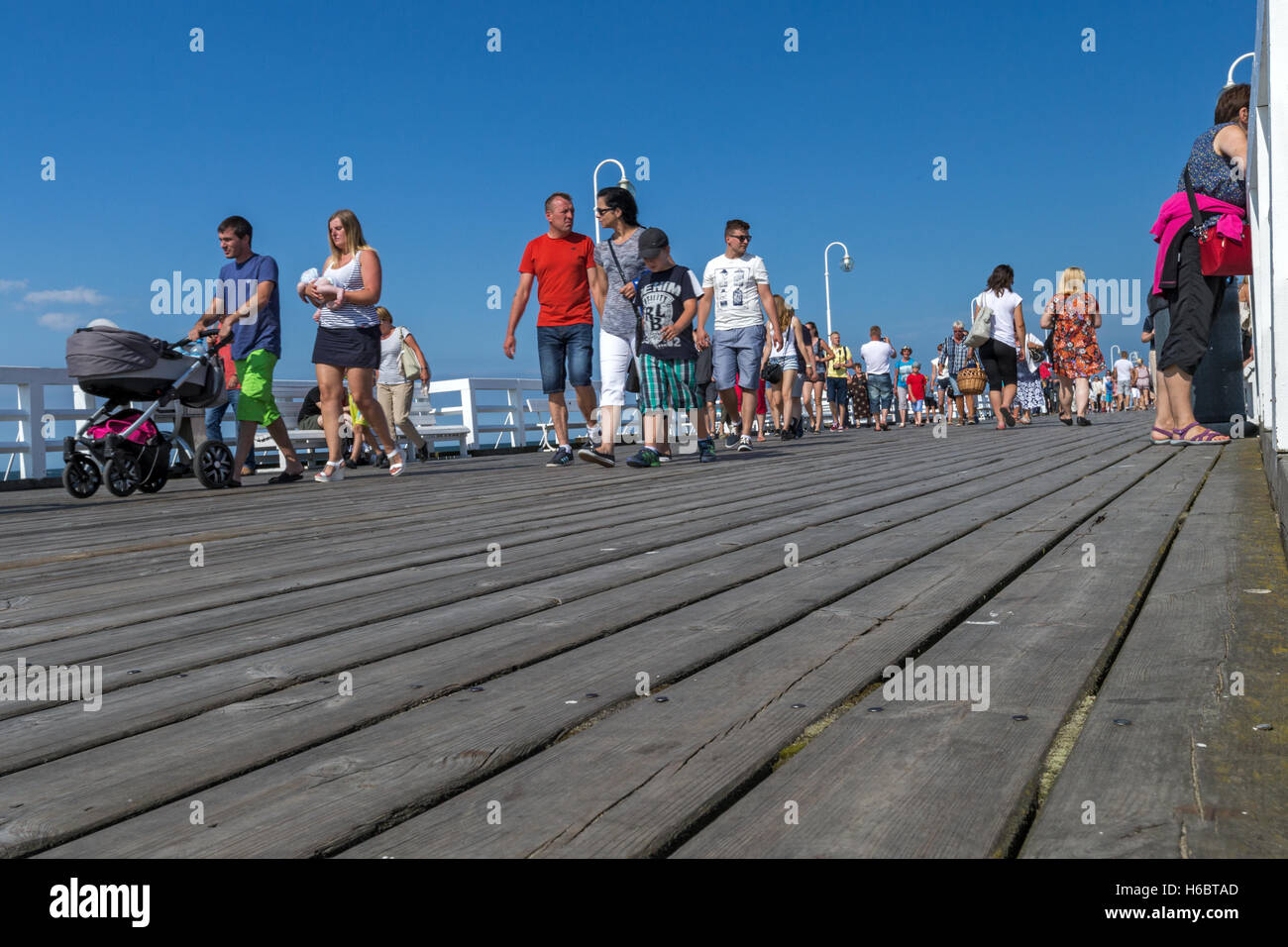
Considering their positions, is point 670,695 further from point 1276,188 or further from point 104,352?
point 104,352

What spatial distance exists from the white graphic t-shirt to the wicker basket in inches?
301

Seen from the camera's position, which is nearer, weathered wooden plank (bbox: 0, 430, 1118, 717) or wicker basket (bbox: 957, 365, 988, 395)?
weathered wooden plank (bbox: 0, 430, 1118, 717)

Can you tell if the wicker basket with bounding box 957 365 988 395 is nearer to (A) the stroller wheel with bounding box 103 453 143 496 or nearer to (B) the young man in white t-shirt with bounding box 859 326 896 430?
(B) the young man in white t-shirt with bounding box 859 326 896 430

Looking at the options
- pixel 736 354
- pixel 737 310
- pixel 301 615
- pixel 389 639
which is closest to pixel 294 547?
pixel 301 615

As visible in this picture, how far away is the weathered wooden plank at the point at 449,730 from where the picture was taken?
1546mm

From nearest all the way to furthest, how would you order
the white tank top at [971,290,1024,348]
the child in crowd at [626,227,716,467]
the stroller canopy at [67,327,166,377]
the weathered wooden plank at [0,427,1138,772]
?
the weathered wooden plank at [0,427,1138,772]
the stroller canopy at [67,327,166,377]
the child in crowd at [626,227,716,467]
the white tank top at [971,290,1024,348]

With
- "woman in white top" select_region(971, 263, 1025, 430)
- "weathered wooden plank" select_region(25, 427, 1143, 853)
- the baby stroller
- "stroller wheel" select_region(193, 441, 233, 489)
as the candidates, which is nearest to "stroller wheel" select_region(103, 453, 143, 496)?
the baby stroller

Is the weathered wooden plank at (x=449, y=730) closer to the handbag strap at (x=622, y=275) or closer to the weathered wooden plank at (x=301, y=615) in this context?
the weathered wooden plank at (x=301, y=615)

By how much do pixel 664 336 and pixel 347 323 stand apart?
2448 mm

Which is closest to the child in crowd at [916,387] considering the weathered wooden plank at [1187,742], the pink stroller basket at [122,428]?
the pink stroller basket at [122,428]

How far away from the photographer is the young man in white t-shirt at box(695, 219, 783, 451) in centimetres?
1190

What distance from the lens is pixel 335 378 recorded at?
913cm

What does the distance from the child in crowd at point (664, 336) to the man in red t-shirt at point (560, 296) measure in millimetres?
611

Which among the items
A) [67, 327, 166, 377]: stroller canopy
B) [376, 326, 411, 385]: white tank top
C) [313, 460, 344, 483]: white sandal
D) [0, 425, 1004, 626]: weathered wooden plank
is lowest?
[0, 425, 1004, 626]: weathered wooden plank
